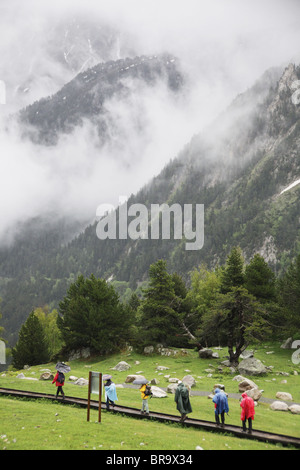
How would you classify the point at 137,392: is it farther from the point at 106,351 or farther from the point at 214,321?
the point at 106,351

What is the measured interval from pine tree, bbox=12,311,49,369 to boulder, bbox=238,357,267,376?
128 feet

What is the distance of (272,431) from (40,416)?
12529 mm

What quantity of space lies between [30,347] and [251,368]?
135 ft

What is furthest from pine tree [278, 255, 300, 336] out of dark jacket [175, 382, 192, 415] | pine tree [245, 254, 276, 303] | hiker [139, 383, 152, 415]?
hiker [139, 383, 152, 415]

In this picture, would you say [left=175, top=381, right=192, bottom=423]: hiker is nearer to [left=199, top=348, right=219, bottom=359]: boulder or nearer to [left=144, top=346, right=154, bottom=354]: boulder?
[left=199, top=348, right=219, bottom=359]: boulder

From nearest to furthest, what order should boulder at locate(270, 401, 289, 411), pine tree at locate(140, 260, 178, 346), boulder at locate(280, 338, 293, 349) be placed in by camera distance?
boulder at locate(270, 401, 289, 411)
pine tree at locate(140, 260, 178, 346)
boulder at locate(280, 338, 293, 349)

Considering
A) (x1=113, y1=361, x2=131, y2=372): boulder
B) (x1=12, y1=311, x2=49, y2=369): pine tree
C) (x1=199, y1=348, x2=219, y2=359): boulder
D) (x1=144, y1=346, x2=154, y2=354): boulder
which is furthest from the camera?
(x1=12, y1=311, x2=49, y2=369): pine tree

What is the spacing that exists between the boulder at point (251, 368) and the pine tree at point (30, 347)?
128ft

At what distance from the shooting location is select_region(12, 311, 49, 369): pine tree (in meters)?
57.9

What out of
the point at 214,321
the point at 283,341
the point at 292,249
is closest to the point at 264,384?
the point at 214,321

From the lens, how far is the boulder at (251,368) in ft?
110

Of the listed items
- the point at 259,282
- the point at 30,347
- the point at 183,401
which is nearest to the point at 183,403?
the point at 183,401

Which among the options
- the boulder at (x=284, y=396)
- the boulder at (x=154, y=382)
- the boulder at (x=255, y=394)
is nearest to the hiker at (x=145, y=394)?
the boulder at (x=255, y=394)

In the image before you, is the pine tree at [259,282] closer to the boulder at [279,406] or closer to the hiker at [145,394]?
the boulder at [279,406]
